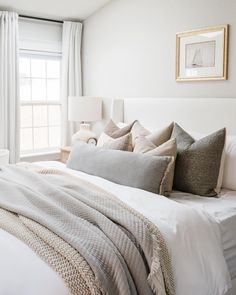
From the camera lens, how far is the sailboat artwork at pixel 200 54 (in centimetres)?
354

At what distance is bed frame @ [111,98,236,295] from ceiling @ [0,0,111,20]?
1.23m

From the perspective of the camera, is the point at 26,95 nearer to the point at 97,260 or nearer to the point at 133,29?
the point at 133,29

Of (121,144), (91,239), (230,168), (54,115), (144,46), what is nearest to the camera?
(91,239)

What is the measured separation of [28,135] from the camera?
4.98 meters

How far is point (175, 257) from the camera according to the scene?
196cm

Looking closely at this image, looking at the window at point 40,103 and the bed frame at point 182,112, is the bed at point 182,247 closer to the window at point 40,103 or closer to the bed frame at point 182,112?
the bed frame at point 182,112

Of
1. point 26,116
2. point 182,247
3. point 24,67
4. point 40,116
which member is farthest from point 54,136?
point 182,247

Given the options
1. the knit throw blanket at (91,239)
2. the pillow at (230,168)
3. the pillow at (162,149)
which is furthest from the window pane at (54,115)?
the knit throw blanket at (91,239)

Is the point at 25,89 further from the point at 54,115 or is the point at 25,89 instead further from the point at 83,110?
the point at 83,110

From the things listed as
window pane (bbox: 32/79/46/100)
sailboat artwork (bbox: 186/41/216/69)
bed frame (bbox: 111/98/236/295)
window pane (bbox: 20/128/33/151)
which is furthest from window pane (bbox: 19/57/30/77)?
sailboat artwork (bbox: 186/41/216/69)

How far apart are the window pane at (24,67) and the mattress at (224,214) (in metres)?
2.96

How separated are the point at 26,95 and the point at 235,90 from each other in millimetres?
2672

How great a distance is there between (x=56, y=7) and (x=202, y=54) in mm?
1913

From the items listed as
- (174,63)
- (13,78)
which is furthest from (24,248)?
(13,78)
